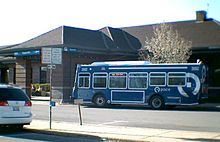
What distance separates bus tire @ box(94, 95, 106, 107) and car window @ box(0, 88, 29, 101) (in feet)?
47.8

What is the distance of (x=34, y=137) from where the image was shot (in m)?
14.5

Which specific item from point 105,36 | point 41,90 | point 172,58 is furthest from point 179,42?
point 41,90

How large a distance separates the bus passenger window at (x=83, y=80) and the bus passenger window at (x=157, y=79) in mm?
5194

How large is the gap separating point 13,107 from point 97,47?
72.2 feet

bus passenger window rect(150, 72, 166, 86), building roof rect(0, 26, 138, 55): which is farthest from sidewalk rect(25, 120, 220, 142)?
building roof rect(0, 26, 138, 55)

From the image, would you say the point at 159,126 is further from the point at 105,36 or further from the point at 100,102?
the point at 105,36

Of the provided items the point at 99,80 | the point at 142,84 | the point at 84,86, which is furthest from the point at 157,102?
the point at 84,86

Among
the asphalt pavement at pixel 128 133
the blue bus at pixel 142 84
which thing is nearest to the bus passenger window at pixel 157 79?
the blue bus at pixel 142 84

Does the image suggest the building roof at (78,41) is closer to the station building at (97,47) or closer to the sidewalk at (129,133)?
the station building at (97,47)

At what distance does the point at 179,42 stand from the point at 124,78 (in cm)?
884

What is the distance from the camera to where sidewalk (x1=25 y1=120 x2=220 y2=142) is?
13250mm

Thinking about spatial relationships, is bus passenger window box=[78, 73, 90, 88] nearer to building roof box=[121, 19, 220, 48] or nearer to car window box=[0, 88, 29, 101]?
building roof box=[121, 19, 220, 48]

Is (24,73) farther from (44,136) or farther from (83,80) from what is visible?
(44,136)

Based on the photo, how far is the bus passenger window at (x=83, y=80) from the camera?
103ft
